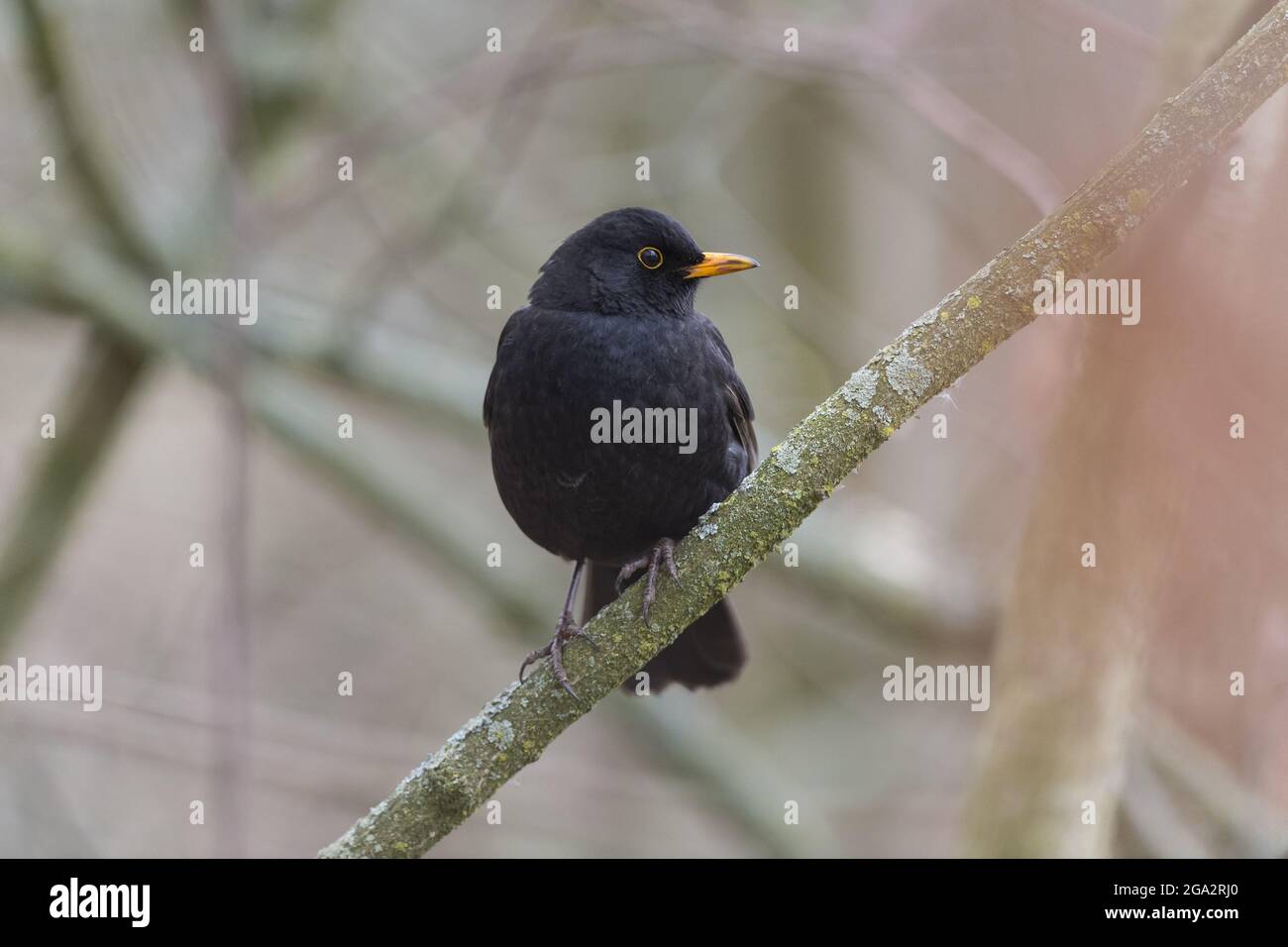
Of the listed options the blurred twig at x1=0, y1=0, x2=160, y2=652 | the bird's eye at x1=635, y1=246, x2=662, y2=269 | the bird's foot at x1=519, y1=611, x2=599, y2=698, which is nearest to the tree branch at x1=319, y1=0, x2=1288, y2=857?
the bird's foot at x1=519, y1=611, x2=599, y2=698

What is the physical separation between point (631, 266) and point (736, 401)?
0.60 metres

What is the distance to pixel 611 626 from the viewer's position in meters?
3.21

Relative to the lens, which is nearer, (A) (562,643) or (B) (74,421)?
(A) (562,643)

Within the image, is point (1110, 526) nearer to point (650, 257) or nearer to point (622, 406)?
point (622, 406)

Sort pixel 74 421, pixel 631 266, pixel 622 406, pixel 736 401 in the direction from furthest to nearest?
pixel 74 421 → pixel 631 266 → pixel 736 401 → pixel 622 406

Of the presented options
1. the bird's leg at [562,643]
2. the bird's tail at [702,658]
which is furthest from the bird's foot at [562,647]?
the bird's tail at [702,658]

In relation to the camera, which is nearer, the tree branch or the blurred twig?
the tree branch

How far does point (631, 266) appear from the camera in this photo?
449cm

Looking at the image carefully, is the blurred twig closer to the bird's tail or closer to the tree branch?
the bird's tail

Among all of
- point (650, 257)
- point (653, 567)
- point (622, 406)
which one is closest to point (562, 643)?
point (653, 567)

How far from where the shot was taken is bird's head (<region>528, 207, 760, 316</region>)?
4.39 metres

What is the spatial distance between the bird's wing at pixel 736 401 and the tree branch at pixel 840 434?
3.79 ft

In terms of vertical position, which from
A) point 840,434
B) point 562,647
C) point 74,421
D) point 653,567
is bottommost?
point 562,647

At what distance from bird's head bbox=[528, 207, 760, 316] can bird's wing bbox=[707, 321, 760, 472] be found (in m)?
0.19
